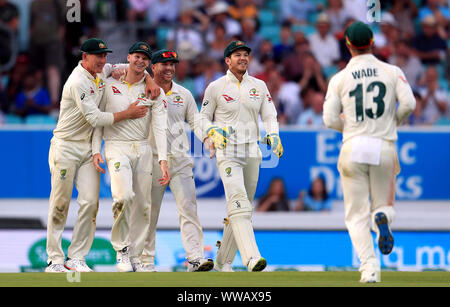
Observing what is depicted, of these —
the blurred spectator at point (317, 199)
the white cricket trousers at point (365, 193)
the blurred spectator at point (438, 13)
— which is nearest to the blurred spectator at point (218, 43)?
the blurred spectator at point (317, 199)

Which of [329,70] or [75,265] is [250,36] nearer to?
[329,70]

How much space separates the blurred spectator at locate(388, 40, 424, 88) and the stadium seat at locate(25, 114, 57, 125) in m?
5.74

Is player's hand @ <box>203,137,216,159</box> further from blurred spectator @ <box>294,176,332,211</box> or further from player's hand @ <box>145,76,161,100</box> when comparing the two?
blurred spectator @ <box>294,176,332,211</box>

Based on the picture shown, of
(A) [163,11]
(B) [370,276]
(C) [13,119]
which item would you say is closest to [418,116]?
(A) [163,11]

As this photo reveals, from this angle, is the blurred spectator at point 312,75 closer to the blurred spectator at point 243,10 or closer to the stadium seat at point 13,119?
the blurred spectator at point 243,10

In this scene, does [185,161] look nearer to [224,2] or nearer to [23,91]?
[23,91]

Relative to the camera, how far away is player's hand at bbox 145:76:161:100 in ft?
32.7

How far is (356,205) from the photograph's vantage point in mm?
8078

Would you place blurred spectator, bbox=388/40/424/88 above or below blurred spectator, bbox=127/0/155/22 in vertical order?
below

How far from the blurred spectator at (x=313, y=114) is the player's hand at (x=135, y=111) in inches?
211

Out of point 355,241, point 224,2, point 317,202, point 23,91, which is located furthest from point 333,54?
point 355,241

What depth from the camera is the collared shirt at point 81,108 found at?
963 cm

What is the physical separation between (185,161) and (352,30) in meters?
3.04

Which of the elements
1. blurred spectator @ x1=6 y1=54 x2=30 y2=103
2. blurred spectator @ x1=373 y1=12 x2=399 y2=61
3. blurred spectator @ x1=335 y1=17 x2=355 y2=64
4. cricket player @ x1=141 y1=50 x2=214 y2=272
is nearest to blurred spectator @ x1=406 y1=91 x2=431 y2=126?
blurred spectator @ x1=373 y1=12 x2=399 y2=61
